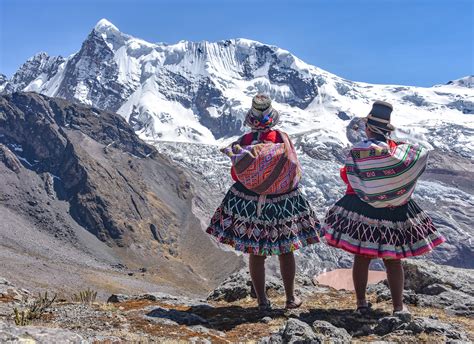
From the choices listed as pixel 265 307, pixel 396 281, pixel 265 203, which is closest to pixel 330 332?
pixel 396 281

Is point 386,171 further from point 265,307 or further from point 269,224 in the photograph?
point 265,307

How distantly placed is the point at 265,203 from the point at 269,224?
0.33 m

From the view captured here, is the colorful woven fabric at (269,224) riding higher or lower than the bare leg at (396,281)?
higher

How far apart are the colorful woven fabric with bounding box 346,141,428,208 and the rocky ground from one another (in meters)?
1.75

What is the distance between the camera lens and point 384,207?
8.26 meters

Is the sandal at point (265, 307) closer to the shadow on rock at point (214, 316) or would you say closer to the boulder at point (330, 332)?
the shadow on rock at point (214, 316)

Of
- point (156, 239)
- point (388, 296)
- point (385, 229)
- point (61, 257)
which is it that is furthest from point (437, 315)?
point (156, 239)

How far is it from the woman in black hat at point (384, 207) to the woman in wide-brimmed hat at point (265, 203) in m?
0.66

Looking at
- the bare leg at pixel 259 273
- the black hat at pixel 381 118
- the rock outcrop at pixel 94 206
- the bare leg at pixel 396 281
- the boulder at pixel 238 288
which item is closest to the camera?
the bare leg at pixel 396 281

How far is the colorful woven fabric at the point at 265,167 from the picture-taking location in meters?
8.33

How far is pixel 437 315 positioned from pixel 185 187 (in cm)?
18115

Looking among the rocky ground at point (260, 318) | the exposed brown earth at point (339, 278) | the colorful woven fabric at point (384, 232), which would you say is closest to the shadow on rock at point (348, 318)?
the rocky ground at point (260, 318)

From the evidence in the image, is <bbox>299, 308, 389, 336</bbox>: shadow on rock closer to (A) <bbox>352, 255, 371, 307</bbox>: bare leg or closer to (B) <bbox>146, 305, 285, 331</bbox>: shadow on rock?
(A) <bbox>352, 255, 371, 307</bbox>: bare leg

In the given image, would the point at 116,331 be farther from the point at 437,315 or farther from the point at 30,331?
the point at 437,315
